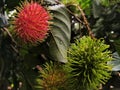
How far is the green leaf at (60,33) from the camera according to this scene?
699 millimetres

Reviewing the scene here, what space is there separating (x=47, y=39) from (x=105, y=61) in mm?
136

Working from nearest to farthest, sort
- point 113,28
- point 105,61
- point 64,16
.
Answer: point 105,61, point 64,16, point 113,28

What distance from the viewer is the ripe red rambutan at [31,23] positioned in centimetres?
66

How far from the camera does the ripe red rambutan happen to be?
0.66 metres

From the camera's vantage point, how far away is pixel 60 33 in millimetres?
727

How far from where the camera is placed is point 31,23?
0.66m

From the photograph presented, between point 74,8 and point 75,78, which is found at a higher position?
point 74,8

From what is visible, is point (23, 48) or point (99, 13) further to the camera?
point (99, 13)

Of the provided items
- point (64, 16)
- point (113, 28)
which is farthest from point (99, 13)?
→ point (64, 16)

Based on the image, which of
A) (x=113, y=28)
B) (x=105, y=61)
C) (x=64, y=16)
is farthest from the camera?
(x=113, y=28)

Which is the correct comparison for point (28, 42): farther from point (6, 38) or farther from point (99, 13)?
point (99, 13)

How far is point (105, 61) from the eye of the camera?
2.08 ft

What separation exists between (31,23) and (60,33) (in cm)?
8

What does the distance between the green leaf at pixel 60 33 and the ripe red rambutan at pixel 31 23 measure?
5 centimetres
